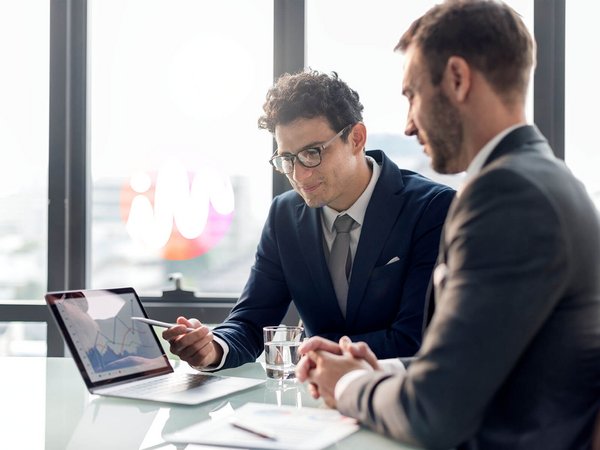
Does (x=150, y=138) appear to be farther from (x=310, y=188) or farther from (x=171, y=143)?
(x=310, y=188)

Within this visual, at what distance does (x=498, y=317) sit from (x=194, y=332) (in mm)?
1015

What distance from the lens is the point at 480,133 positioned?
1.22m

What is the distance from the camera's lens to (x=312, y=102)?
2336 millimetres

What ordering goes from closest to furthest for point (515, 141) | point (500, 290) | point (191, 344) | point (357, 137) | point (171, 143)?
1. point (500, 290)
2. point (515, 141)
3. point (191, 344)
4. point (357, 137)
5. point (171, 143)

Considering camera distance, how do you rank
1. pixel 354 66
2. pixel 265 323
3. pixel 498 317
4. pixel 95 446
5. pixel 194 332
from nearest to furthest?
pixel 498 317 → pixel 95 446 → pixel 194 332 → pixel 265 323 → pixel 354 66

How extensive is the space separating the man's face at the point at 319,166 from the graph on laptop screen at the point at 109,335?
718mm

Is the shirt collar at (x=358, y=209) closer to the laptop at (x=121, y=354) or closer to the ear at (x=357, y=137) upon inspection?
the ear at (x=357, y=137)

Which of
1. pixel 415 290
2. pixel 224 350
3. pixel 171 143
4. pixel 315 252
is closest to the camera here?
pixel 224 350

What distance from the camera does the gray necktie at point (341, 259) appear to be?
2271 mm

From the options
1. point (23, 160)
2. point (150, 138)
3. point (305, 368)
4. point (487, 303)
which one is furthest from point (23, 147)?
point (487, 303)

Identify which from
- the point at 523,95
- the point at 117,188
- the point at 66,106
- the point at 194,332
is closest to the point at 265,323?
the point at 194,332

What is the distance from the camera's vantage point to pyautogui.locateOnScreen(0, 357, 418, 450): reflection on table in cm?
123

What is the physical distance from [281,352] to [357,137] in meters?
0.93

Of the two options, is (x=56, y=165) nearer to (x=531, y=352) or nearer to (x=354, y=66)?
(x=354, y=66)
